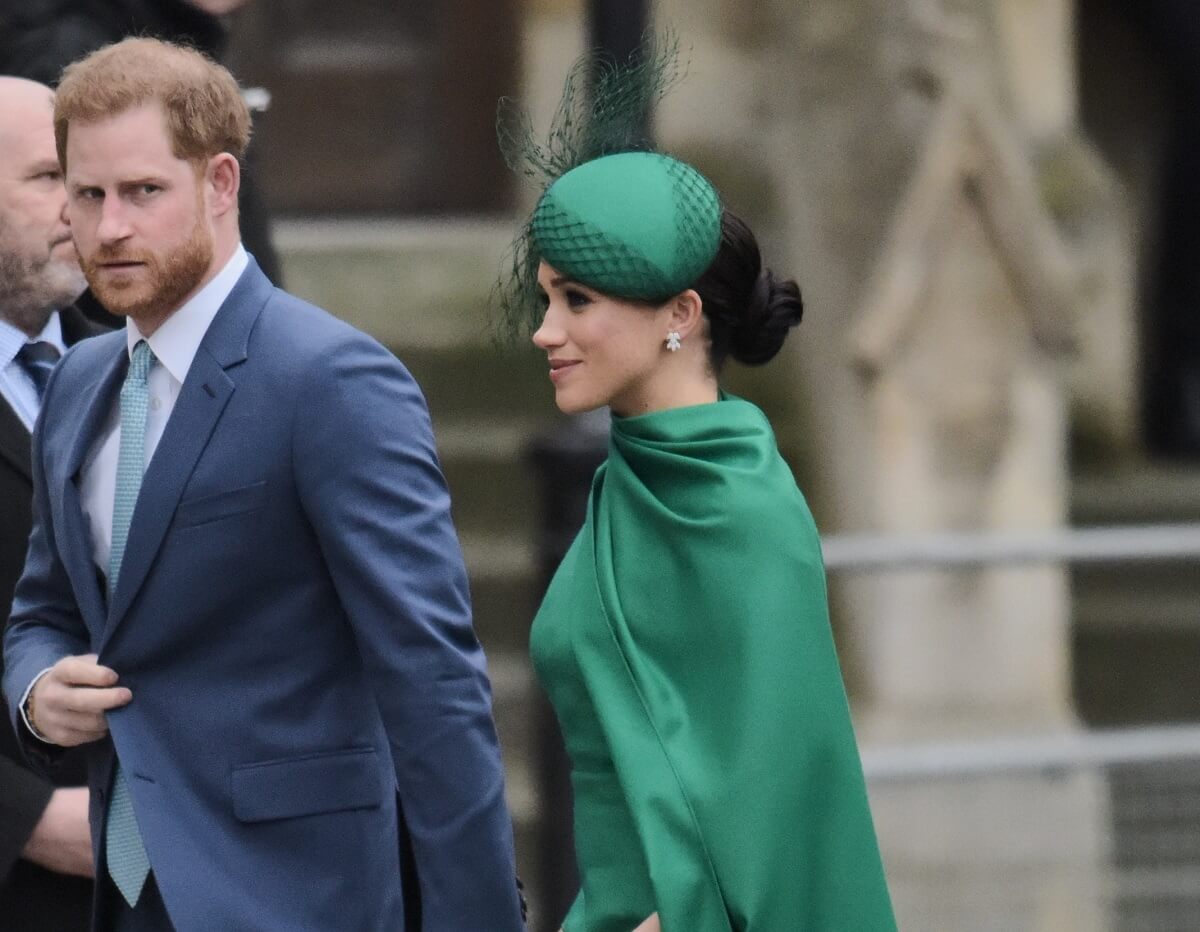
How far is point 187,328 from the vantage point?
10.3ft

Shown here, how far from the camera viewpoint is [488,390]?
7672mm

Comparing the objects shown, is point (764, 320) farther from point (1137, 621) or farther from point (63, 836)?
point (1137, 621)

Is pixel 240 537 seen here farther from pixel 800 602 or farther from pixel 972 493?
pixel 972 493

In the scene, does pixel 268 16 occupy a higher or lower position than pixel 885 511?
higher

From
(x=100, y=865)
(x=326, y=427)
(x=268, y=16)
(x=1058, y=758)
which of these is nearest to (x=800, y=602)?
(x=326, y=427)

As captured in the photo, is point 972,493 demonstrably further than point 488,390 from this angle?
No

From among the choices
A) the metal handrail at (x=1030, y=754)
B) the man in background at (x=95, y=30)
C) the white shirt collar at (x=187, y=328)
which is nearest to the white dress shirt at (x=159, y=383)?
the white shirt collar at (x=187, y=328)

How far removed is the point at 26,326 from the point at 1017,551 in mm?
2832

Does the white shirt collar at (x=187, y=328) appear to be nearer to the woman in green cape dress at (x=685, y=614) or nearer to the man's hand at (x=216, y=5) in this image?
the woman in green cape dress at (x=685, y=614)

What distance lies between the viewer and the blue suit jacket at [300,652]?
299 centimetres

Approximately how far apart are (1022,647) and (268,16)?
10.2 ft

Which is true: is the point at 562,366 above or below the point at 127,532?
above

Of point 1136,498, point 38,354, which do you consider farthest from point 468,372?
point 38,354

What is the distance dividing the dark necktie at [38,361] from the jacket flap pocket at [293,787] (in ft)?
3.16
